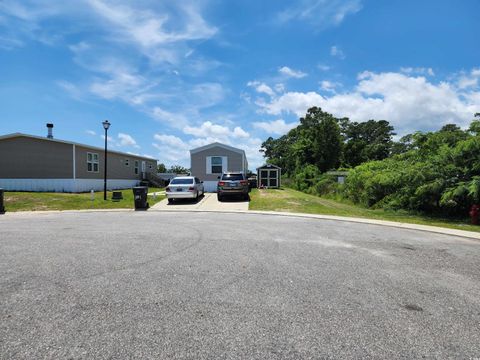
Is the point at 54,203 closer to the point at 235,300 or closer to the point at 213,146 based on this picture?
the point at 213,146

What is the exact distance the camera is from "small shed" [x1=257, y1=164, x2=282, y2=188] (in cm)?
3338

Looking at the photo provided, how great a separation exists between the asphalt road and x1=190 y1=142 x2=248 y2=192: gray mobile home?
2020 centimetres

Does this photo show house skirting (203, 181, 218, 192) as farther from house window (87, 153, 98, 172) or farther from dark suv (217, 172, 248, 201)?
house window (87, 153, 98, 172)

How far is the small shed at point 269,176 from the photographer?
33.4 metres

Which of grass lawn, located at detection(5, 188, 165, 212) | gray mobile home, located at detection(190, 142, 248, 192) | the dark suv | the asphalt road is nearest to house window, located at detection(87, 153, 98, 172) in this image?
grass lawn, located at detection(5, 188, 165, 212)

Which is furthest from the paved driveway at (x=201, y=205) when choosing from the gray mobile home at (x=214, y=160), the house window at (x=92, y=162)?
the house window at (x=92, y=162)

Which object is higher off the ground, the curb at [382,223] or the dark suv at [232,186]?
the dark suv at [232,186]

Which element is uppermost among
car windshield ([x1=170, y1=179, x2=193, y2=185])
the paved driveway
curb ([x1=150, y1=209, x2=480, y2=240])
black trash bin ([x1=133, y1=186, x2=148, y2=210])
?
car windshield ([x1=170, y1=179, x2=193, y2=185])

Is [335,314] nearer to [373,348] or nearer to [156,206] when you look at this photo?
[373,348]

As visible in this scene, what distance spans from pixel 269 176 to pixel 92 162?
682 inches

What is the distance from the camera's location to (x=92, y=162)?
28312 mm

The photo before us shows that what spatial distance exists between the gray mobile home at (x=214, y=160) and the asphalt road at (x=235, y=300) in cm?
2020

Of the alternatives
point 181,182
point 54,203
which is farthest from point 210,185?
point 54,203

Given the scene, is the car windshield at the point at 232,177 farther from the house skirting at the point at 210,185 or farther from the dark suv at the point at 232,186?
the house skirting at the point at 210,185
